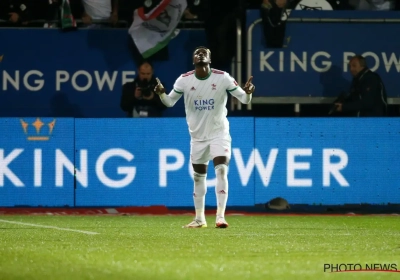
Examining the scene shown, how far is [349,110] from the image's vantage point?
49.6 ft

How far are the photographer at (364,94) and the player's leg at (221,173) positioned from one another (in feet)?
14.1

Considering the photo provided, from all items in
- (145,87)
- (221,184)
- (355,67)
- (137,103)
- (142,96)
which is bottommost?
(221,184)

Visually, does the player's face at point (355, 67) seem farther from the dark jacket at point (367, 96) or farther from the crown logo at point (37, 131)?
the crown logo at point (37, 131)

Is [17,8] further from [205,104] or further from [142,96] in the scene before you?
[205,104]

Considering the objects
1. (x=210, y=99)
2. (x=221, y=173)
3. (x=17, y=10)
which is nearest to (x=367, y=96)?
(x=210, y=99)

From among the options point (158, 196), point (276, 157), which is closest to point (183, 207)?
point (158, 196)

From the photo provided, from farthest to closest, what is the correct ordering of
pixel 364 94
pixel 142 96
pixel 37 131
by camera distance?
pixel 142 96 → pixel 364 94 → pixel 37 131

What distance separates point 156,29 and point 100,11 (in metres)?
1.00

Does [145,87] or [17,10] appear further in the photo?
[17,10]

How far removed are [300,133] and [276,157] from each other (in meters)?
0.51

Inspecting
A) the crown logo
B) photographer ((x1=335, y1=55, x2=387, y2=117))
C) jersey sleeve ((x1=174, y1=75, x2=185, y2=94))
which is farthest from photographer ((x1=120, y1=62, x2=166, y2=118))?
jersey sleeve ((x1=174, y1=75, x2=185, y2=94))

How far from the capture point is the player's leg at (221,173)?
11.2 metres

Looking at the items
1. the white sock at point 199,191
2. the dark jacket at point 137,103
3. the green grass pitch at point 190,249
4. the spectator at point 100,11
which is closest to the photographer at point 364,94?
the dark jacket at point 137,103

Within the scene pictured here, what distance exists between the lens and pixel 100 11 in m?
16.6
